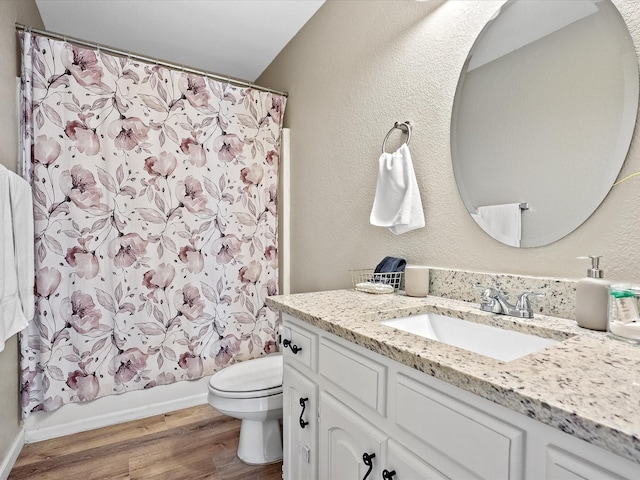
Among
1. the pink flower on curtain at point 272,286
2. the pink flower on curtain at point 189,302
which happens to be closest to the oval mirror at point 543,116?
the pink flower on curtain at point 272,286

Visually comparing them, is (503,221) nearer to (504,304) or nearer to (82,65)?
(504,304)

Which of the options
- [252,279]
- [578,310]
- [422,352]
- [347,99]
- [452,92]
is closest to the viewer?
[422,352]

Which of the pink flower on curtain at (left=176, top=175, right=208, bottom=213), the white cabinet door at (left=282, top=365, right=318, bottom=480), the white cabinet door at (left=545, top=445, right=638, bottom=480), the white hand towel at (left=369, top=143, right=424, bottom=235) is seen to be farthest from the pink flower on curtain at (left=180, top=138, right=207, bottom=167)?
the white cabinet door at (left=545, top=445, right=638, bottom=480)

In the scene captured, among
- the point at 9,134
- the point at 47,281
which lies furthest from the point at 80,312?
the point at 9,134

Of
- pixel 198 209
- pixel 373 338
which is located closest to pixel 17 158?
pixel 198 209

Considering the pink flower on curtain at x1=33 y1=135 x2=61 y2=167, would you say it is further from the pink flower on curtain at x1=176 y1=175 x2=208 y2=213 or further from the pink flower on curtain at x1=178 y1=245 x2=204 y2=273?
the pink flower on curtain at x1=178 y1=245 x2=204 y2=273

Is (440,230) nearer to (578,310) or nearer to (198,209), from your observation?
(578,310)

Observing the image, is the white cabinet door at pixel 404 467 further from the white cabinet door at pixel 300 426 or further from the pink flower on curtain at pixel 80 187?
the pink flower on curtain at pixel 80 187

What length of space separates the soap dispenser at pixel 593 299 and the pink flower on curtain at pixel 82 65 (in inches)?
94.3

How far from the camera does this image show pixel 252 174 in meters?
2.40

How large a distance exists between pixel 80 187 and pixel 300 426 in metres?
1.72

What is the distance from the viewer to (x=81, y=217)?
73.4 inches

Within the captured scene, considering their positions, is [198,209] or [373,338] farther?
[198,209]

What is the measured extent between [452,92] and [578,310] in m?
0.86
